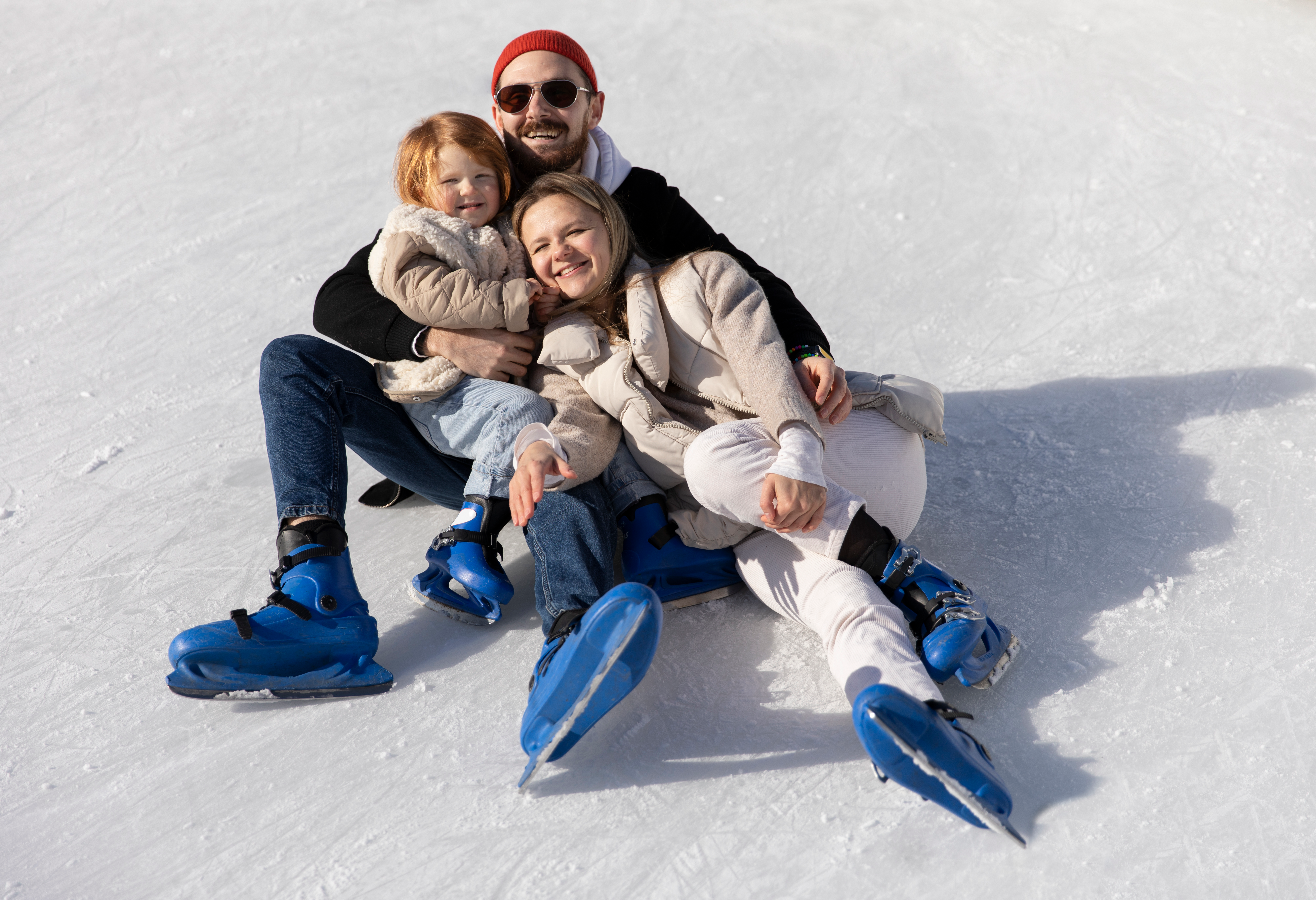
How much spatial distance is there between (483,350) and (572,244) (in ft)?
0.89

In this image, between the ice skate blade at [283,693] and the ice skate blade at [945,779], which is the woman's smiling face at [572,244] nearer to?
the ice skate blade at [283,693]

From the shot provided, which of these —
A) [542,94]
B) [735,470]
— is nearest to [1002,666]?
[735,470]

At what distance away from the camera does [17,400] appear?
305cm

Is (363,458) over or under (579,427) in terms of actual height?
under

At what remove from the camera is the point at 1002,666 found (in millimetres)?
1790

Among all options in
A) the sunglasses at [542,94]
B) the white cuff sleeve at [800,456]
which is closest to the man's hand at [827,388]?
the white cuff sleeve at [800,456]

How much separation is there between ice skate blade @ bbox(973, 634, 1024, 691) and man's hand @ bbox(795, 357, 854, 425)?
0.50 m

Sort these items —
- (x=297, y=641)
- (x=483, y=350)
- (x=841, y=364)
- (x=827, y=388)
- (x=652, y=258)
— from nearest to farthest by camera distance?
(x=297, y=641)
(x=827, y=388)
(x=483, y=350)
(x=652, y=258)
(x=841, y=364)

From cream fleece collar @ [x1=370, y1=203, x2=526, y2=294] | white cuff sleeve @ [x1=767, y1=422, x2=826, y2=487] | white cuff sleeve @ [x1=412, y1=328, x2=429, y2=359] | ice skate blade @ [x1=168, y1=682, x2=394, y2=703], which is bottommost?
ice skate blade @ [x1=168, y1=682, x2=394, y2=703]

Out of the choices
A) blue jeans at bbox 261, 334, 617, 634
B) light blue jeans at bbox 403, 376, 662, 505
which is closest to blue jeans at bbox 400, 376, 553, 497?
light blue jeans at bbox 403, 376, 662, 505

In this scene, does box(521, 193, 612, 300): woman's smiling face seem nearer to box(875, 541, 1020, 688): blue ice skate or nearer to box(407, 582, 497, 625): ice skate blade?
box(407, 582, 497, 625): ice skate blade

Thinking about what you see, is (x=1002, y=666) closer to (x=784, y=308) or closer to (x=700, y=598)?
(x=700, y=598)

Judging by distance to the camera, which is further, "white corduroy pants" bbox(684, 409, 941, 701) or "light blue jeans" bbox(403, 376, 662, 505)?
"light blue jeans" bbox(403, 376, 662, 505)

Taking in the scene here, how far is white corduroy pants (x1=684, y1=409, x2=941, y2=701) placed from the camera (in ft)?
5.51
